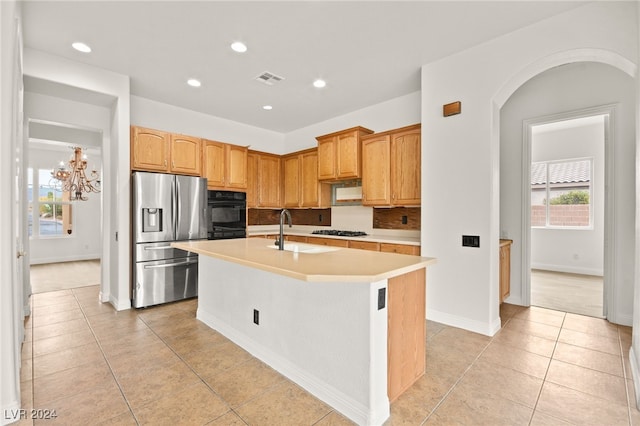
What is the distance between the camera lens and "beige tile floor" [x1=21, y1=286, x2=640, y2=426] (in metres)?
1.72

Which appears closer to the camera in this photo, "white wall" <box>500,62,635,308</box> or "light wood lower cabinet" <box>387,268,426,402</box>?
"light wood lower cabinet" <box>387,268,426,402</box>

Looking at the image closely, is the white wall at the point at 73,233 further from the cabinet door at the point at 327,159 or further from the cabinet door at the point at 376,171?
the cabinet door at the point at 376,171

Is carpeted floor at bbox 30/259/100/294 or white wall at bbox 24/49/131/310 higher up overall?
white wall at bbox 24/49/131/310

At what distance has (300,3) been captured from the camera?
2.30 meters

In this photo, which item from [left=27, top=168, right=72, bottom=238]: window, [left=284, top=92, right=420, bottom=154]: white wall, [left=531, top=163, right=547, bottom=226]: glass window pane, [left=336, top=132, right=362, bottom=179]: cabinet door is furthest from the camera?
[left=27, top=168, right=72, bottom=238]: window

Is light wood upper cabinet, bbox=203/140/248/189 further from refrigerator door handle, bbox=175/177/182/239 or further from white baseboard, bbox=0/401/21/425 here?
white baseboard, bbox=0/401/21/425

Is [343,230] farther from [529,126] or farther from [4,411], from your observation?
[4,411]

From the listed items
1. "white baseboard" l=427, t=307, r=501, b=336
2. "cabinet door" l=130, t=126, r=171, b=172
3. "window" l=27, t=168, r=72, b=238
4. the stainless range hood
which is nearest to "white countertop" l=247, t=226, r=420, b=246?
the stainless range hood

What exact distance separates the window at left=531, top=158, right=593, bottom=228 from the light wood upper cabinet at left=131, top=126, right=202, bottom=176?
673cm

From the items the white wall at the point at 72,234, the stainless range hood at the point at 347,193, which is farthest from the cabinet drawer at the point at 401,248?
the white wall at the point at 72,234

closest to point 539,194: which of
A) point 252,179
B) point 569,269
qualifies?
point 569,269

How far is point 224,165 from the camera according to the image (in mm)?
4719

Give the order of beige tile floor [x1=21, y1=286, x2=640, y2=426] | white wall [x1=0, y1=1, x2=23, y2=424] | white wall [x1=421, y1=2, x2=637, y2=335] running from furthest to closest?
white wall [x1=421, y1=2, x2=637, y2=335]
beige tile floor [x1=21, y1=286, x2=640, y2=426]
white wall [x1=0, y1=1, x2=23, y2=424]

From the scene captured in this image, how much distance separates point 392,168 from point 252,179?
8.49 ft
